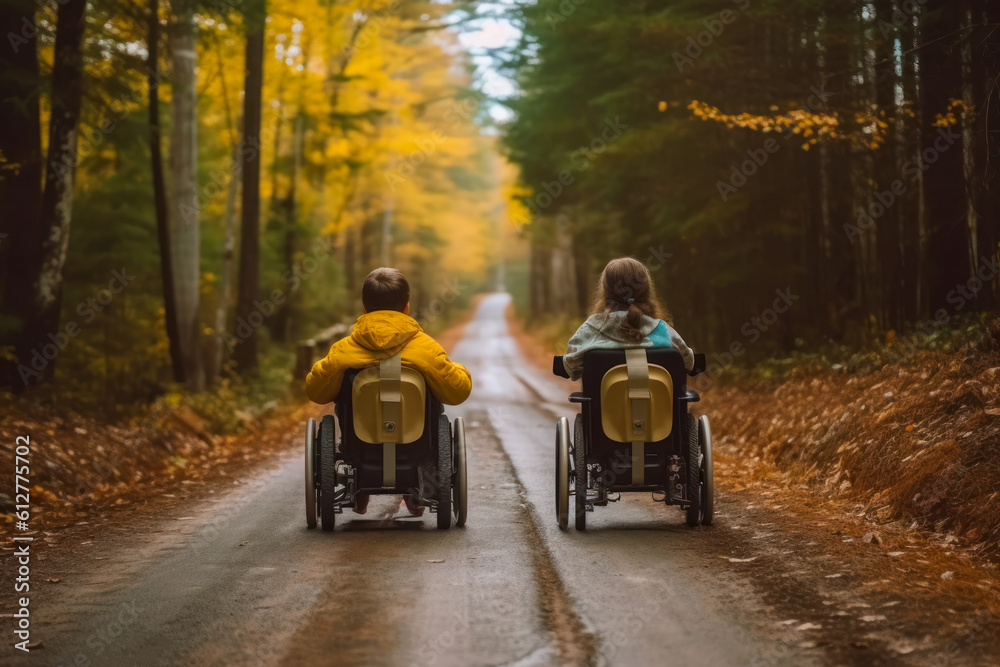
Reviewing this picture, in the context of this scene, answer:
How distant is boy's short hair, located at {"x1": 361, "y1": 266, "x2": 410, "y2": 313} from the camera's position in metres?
6.73

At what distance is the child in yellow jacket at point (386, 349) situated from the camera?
6547 mm

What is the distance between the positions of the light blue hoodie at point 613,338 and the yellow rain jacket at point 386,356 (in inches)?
32.0

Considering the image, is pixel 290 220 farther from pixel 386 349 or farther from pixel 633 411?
pixel 633 411

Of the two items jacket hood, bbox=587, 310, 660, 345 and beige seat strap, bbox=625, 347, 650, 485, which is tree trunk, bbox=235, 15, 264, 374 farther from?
beige seat strap, bbox=625, 347, 650, 485

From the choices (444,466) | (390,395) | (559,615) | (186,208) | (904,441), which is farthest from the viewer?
(186,208)

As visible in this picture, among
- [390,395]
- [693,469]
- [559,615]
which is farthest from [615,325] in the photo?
[559,615]

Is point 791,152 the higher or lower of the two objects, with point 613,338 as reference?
higher

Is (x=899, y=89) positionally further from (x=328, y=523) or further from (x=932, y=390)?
(x=328, y=523)

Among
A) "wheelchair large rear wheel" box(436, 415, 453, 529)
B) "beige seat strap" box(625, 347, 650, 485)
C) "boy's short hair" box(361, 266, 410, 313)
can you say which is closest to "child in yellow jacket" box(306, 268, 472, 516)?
"boy's short hair" box(361, 266, 410, 313)

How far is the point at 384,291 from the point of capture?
6742mm

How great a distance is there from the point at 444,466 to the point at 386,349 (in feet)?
3.04

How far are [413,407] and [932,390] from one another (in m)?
4.98

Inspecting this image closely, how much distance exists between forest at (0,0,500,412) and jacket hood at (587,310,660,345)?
24.3ft

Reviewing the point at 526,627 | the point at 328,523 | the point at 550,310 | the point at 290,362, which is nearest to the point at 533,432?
the point at 328,523
